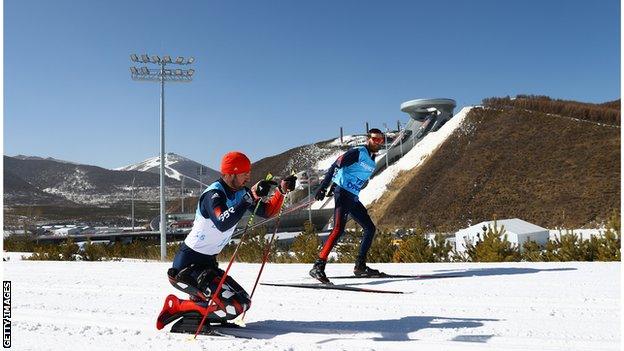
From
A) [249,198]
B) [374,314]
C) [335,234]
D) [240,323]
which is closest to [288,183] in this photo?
[249,198]

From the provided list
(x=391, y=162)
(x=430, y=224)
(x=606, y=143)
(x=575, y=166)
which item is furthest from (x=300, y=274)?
(x=391, y=162)

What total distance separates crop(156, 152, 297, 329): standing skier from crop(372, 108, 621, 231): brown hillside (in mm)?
43248

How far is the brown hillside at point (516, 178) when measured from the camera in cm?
4578

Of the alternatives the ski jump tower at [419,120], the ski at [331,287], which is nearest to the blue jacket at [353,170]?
the ski at [331,287]

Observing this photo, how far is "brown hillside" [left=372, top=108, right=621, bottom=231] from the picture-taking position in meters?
45.8

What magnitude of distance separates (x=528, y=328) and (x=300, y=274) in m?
4.33

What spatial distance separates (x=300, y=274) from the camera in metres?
7.95

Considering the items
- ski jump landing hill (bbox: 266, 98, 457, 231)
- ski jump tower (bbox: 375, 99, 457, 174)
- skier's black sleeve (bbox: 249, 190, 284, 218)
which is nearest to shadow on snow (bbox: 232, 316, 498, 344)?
skier's black sleeve (bbox: 249, 190, 284, 218)

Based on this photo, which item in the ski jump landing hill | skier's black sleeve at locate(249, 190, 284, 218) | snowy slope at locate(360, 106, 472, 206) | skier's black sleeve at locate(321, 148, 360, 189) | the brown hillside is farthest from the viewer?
the ski jump landing hill

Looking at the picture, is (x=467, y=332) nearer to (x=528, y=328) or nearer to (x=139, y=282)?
(x=528, y=328)

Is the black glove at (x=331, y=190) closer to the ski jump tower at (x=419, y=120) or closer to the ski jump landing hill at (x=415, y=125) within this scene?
the ski jump landing hill at (x=415, y=125)

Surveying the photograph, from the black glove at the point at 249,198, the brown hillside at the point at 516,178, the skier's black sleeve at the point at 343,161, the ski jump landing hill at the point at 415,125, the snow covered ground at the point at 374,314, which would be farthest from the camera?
the ski jump landing hill at the point at 415,125

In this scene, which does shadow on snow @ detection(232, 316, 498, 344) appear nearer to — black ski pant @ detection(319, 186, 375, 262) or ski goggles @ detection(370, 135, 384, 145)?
black ski pant @ detection(319, 186, 375, 262)

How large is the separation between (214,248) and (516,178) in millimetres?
52973
